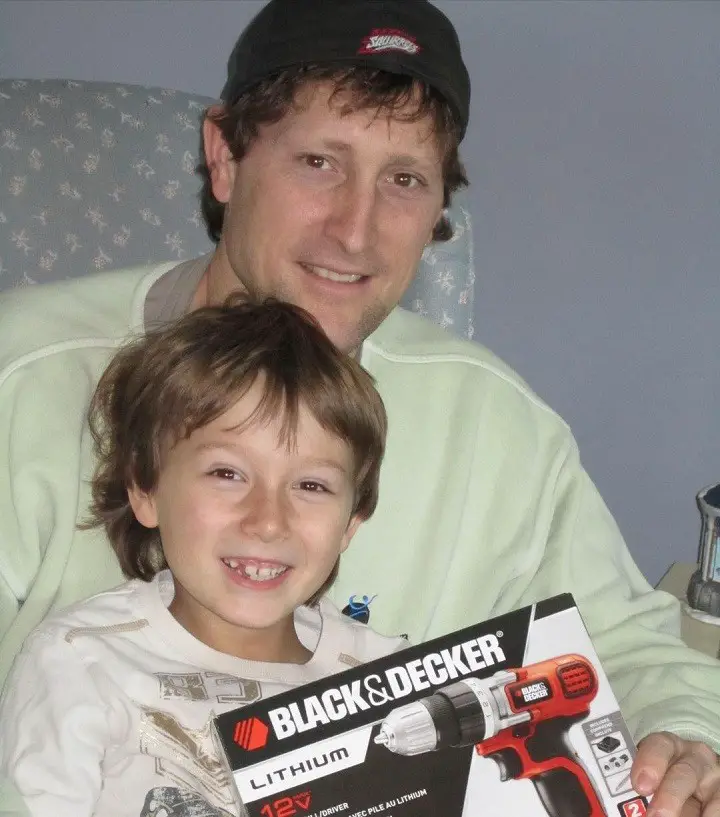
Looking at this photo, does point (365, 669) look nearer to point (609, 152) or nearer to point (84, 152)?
point (84, 152)

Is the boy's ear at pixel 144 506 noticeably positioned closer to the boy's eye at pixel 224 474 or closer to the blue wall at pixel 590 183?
the boy's eye at pixel 224 474

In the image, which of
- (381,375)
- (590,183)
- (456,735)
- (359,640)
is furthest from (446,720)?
(590,183)

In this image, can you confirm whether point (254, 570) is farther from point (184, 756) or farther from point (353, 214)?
point (353, 214)

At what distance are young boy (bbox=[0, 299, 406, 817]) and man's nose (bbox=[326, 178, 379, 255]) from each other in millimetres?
99

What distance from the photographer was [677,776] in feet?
3.70

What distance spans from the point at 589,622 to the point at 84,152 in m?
0.88

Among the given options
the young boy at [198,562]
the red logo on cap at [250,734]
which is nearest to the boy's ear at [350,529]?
the young boy at [198,562]

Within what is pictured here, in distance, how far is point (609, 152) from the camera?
6.75 ft

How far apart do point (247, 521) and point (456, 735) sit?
284mm

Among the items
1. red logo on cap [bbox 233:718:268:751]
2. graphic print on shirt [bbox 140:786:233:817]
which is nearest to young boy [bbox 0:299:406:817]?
graphic print on shirt [bbox 140:786:233:817]

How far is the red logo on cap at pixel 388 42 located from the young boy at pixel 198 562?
0.30m

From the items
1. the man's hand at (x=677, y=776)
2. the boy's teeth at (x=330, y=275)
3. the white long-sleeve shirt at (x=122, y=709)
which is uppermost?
the boy's teeth at (x=330, y=275)

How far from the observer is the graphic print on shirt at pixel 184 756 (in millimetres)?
1034

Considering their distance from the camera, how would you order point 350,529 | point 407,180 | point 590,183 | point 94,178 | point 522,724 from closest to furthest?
point 522,724, point 350,529, point 407,180, point 94,178, point 590,183
